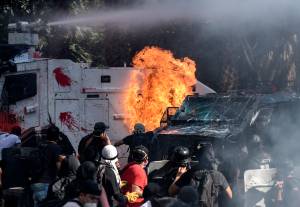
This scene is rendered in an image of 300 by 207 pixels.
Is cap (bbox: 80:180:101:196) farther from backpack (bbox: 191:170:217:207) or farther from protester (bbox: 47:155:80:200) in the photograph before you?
backpack (bbox: 191:170:217:207)

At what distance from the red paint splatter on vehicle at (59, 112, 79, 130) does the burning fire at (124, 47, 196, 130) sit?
116cm

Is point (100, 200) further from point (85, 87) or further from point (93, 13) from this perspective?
point (93, 13)

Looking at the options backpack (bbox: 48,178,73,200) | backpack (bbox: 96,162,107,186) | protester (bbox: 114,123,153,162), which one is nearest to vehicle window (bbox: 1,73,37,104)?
protester (bbox: 114,123,153,162)

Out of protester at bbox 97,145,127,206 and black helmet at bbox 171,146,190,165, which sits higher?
black helmet at bbox 171,146,190,165

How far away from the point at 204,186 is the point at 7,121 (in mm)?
7747

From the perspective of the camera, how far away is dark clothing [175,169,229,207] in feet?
23.8

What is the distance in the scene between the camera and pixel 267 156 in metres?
10.1

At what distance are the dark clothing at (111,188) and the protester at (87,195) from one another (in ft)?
4.84

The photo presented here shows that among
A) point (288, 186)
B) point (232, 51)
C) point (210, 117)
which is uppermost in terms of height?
point (232, 51)

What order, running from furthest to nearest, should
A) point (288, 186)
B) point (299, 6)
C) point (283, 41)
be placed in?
point (283, 41)
point (299, 6)
point (288, 186)

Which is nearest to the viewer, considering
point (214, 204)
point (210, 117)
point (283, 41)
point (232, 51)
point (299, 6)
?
point (214, 204)

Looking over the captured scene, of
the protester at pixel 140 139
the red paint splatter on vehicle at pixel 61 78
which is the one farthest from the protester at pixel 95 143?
the red paint splatter on vehicle at pixel 61 78

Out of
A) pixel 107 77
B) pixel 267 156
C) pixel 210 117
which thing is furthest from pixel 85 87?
pixel 267 156

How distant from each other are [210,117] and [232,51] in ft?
42.5
